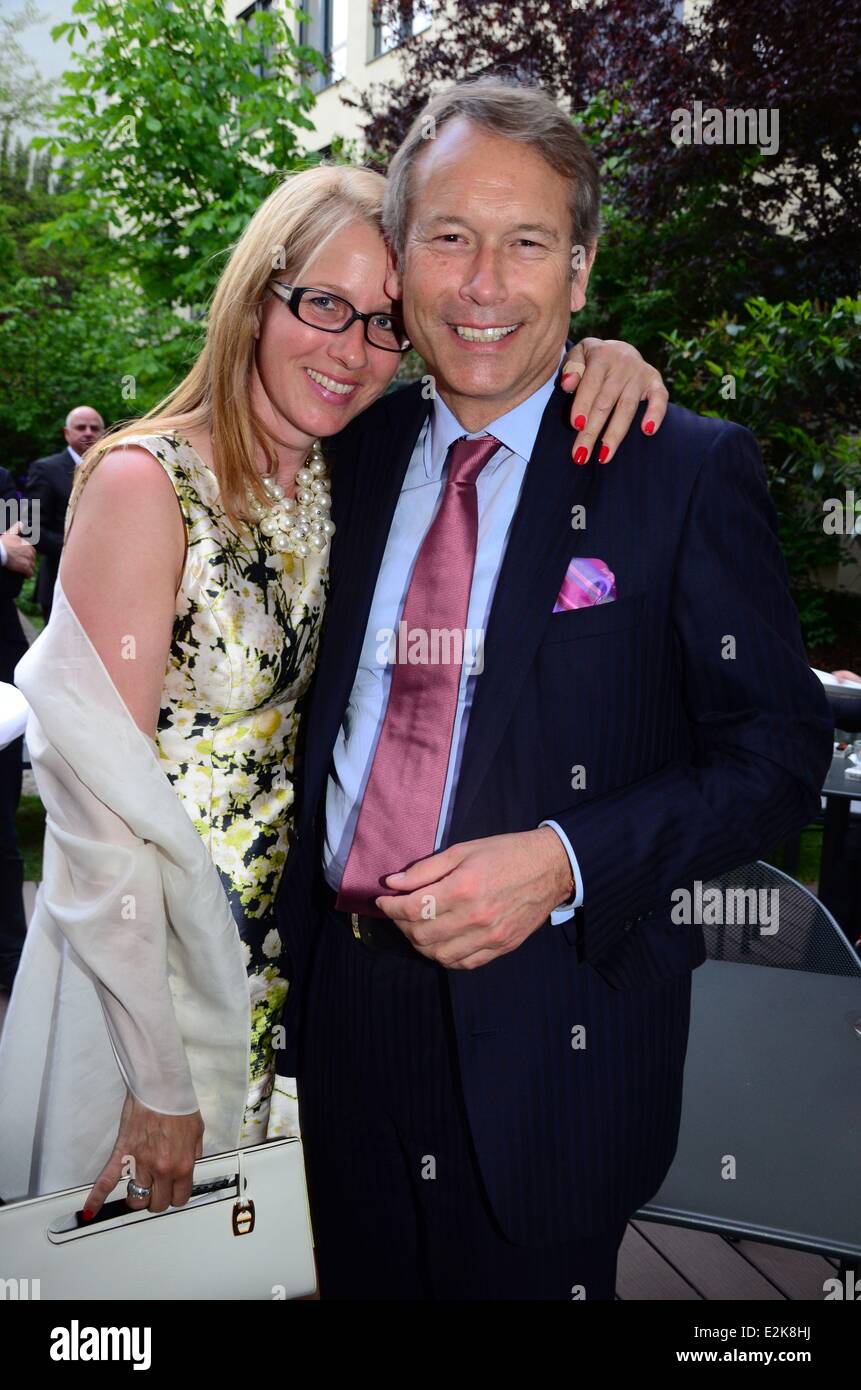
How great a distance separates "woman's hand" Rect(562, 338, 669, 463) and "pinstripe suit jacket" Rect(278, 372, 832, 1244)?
2 cm

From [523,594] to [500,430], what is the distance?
32 centimetres

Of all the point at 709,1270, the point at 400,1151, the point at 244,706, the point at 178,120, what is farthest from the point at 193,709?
the point at 178,120

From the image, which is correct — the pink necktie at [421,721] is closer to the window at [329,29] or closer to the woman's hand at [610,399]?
the woman's hand at [610,399]

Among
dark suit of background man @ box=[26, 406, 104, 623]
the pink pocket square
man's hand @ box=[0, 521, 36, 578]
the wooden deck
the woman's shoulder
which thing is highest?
dark suit of background man @ box=[26, 406, 104, 623]

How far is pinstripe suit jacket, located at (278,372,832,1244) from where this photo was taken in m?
1.52

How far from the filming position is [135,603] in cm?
167

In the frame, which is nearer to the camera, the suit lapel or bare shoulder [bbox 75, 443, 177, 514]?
the suit lapel

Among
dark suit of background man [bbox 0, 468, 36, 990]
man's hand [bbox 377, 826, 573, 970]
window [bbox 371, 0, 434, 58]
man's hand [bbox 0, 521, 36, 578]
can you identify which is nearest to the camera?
man's hand [bbox 377, 826, 573, 970]

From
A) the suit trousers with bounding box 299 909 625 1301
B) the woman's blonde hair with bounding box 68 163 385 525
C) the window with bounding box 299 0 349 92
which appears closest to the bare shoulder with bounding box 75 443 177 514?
the woman's blonde hair with bounding box 68 163 385 525

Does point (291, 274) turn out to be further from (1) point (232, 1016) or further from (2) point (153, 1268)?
(2) point (153, 1268)

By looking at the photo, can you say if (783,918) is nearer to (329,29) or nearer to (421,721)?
(421,721)

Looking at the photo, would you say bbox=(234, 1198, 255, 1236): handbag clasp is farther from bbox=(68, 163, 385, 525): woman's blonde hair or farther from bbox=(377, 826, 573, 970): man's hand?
bbox=(68, 163, 385, 525): woman's blonde hair

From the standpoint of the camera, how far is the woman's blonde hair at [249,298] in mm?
1888

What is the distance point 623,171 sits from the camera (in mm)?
9562
